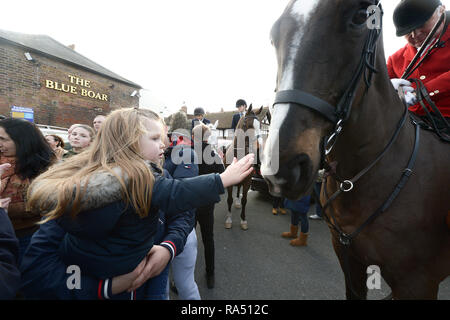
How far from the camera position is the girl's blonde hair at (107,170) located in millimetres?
979

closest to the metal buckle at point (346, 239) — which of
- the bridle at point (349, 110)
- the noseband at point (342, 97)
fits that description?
the bridle at point (349, 110)

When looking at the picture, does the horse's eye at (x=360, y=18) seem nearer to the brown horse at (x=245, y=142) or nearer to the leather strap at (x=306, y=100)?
the leather strap at (x=306, y=100)

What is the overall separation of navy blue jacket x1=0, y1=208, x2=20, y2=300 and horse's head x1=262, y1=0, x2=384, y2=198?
4.19 ft

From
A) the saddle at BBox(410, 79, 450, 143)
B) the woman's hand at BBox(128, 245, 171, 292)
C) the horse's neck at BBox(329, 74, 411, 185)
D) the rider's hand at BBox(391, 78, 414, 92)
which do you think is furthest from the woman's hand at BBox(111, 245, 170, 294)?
the rider's hand at BBox(391, 78, 414, 92)

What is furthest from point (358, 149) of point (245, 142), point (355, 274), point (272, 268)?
point (245, 142)

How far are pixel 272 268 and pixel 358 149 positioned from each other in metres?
2.72

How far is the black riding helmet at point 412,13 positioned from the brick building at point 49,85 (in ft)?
47.5

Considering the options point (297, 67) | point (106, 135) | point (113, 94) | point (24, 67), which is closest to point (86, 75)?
point (113, 94)

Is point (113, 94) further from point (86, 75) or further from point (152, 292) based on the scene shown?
point (152, 292)

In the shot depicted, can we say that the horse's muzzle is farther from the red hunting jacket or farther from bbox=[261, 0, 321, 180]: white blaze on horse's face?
the red hunting jacket

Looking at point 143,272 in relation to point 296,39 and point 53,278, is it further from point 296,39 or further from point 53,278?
point 296,39

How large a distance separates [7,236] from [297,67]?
1.69 metres

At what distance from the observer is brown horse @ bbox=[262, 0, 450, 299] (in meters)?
0.91

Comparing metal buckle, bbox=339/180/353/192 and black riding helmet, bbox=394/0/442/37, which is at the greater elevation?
black riding helmet, bbox=394/0/442/37
